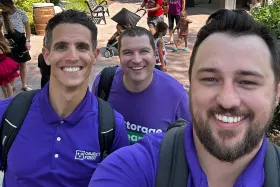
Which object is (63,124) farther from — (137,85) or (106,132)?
(137,85)

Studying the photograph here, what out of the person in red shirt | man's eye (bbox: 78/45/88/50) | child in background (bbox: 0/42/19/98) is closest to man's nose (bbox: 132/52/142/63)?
man's eye (bbox: 78/45/88/50)

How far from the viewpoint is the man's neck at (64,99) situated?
2166mm

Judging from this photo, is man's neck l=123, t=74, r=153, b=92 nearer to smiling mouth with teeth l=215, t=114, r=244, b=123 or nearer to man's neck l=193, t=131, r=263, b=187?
man's neck l=193, t=131, r=263, b=187

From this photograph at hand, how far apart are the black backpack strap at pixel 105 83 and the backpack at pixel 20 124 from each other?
30.3 inches

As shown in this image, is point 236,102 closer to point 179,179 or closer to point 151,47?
point 179,179

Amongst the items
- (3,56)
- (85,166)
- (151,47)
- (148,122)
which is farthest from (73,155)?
(3,56)

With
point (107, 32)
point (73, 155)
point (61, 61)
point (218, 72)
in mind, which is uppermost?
point (218, 72)

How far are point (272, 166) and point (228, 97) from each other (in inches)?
12.4

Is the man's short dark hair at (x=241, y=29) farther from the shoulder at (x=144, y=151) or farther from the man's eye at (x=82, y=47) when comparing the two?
the man's eye at (x=82, y=47)

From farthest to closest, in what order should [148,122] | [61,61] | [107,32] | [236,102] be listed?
[107,32], [148,122], [61,61], [236,102]

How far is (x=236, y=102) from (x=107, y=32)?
11.3 meters

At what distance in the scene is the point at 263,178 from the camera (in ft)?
4.52

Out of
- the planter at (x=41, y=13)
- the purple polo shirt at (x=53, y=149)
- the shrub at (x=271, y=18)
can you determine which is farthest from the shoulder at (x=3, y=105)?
the planter at (x=41, y=13)

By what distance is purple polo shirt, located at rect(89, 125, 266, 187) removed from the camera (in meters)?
1.39
